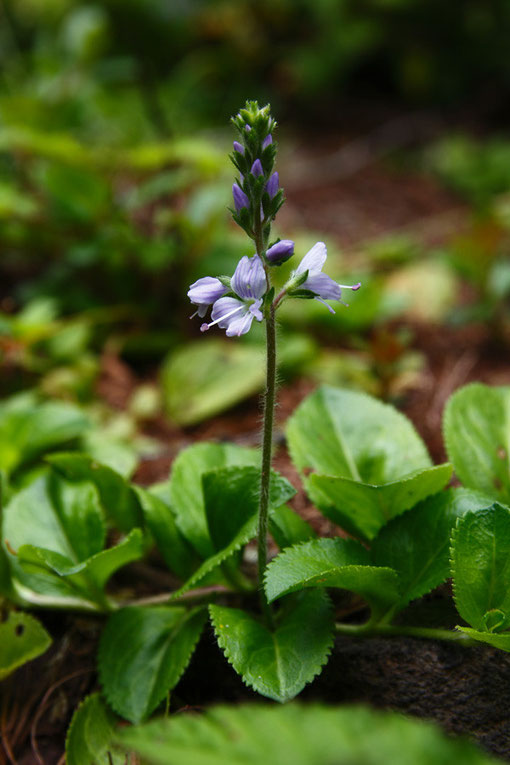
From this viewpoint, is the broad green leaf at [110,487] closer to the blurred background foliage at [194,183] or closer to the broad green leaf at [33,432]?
the broad green leaf at [33,432]

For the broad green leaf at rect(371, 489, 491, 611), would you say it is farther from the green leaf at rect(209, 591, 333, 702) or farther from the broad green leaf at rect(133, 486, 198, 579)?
the broad green leaf at rect(133, 486, 198, 579)

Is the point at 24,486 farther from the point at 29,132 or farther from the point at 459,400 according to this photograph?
the point at 29,132

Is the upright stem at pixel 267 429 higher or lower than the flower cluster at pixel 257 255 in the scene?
lower

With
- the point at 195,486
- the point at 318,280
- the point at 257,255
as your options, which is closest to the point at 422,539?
the point at 195,486

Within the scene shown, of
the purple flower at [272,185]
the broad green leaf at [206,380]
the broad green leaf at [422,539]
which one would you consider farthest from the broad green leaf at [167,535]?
the broad green leaf at [206,380]

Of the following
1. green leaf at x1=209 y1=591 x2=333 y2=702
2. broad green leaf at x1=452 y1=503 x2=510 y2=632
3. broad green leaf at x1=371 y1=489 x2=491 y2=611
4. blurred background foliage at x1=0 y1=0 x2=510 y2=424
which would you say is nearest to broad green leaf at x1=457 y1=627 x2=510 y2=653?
broad green leaf at x1=452 y1=503 x2=510 y2=632

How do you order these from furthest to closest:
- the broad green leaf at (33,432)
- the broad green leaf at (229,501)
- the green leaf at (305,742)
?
the broad green leaf at (33,432) < the broad green leaf at (229,501) < the green leaf at (305,742)
